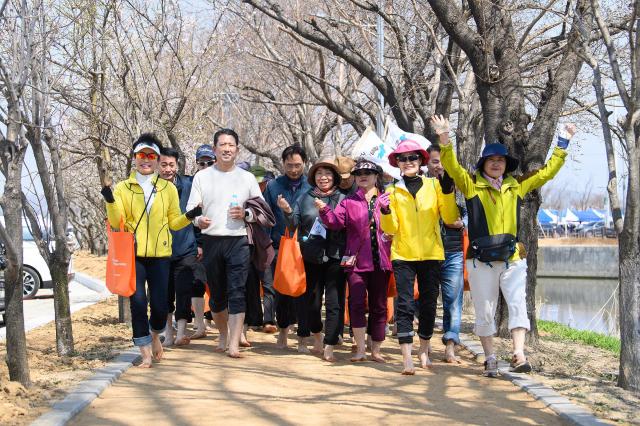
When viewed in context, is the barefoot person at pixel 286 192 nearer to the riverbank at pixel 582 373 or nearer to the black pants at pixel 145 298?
the black pants at pixel 145 298

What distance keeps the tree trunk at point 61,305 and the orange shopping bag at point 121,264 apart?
950mm

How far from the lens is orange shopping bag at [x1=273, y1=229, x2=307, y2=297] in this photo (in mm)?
9227

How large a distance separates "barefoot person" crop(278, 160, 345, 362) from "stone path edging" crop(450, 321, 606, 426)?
64.2 inches

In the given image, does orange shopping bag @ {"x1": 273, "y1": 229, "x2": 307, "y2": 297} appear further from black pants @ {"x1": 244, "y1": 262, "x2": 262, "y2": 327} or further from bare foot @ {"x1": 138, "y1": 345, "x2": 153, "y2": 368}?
bare foot @ {"x1": 138, "y1": 345, "x2": 153, "y2": 368}

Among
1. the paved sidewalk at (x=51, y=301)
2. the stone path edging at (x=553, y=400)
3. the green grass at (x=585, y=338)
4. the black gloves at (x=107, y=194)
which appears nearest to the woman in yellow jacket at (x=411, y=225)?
the stone path edging at (x=553, y=400)

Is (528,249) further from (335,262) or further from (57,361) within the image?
(57,361)

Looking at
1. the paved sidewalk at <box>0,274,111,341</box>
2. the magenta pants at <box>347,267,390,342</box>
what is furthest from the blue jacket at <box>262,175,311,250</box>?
the paved sidewalk at <box>0,274,111,341</box>

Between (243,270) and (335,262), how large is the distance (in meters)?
0.91

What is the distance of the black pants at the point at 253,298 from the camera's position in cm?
995

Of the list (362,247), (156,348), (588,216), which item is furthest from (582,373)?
(588,216)

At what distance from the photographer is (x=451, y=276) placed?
30.6ft

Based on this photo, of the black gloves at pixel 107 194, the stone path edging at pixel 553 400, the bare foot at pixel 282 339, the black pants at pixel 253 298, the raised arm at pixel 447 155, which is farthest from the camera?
the bare foot at pixel 282 339

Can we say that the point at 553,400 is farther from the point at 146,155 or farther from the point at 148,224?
the point at 146,155

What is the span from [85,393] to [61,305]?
2179 millimetres
